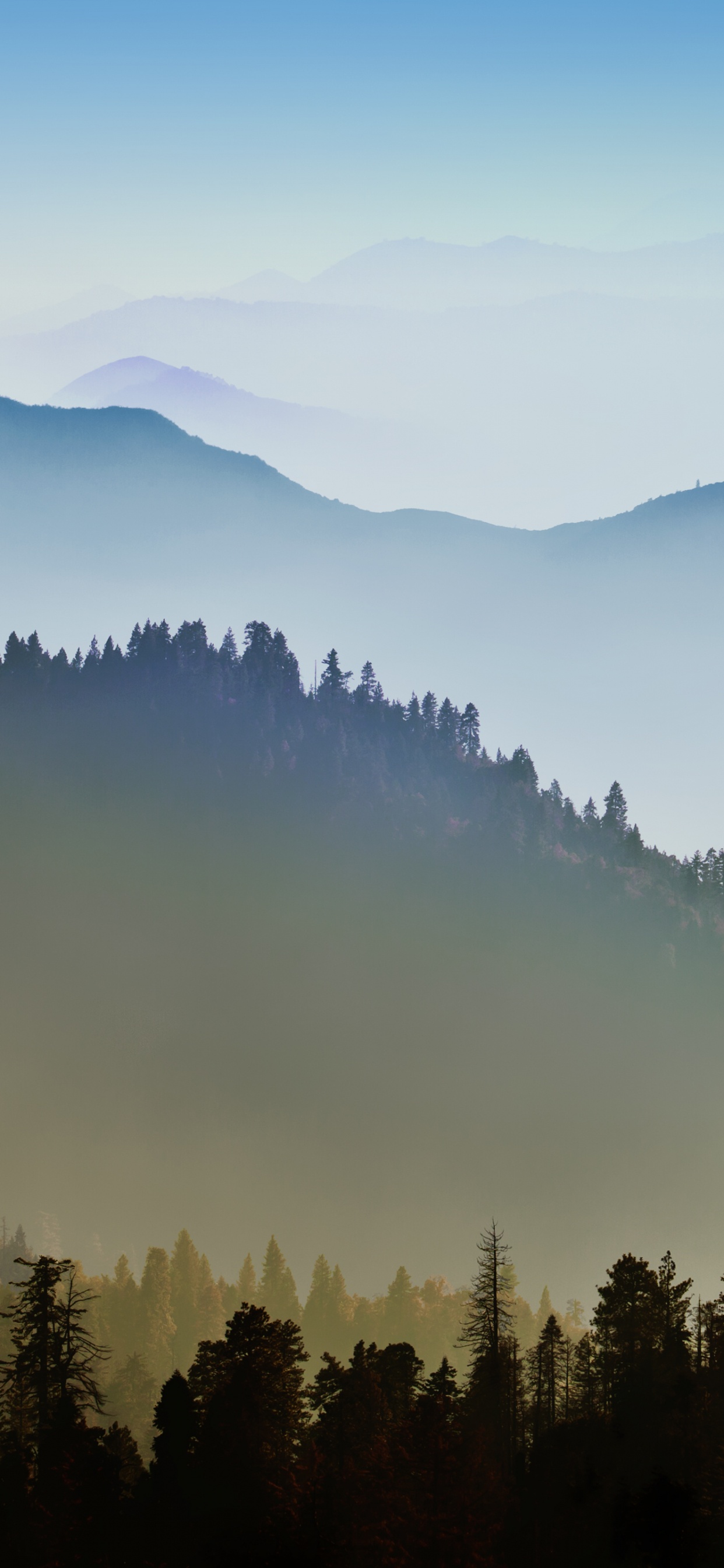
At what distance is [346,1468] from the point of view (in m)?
38.2

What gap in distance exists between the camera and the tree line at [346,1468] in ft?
118

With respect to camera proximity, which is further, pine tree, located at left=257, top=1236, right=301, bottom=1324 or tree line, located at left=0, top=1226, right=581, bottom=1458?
→ pine tree, located at left=257, top=1236, right=301, bottom=1324

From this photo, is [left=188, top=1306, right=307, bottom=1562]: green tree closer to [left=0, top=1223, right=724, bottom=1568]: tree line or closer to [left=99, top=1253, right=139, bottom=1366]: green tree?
[left=0, top=1223, right=724, bottom=1568]: tree line

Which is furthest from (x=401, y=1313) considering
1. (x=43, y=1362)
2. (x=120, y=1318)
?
(x=43, y=1362)

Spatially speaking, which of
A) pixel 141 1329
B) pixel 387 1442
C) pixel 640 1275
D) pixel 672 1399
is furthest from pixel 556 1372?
pixel 141 1329

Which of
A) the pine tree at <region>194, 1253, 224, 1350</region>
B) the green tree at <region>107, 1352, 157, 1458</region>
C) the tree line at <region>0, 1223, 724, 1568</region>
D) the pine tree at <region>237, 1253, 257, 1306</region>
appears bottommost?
the green tree at <region>107, 1352, 157, 1458</region>

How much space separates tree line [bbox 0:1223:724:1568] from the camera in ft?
118

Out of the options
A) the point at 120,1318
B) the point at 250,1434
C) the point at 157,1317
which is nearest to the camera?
the point at 250,1434

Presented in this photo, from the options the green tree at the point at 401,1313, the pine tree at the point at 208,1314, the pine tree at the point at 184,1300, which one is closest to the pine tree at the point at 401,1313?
the green tree at the point at 401,1313

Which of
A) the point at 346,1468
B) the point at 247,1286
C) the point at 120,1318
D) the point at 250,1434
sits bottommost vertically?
the point at 346,1468

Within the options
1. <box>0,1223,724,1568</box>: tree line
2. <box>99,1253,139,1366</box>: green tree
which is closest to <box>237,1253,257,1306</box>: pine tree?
<box>99,1253,139,1366</box>: green tree

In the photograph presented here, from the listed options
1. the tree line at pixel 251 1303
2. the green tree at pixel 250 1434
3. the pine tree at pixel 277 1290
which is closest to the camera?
the green tree at pixel 250 1434

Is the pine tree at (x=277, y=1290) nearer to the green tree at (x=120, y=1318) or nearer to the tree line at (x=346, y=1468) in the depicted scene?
the green tree at (x=120, y=1318)

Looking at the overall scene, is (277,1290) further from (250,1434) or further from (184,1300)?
(250,1434)
